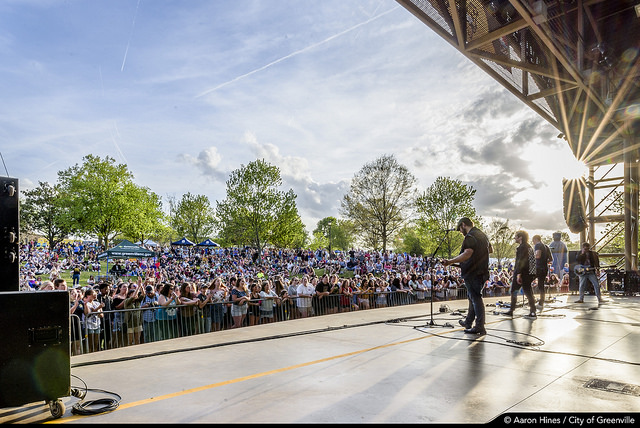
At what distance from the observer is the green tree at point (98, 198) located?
120 feet

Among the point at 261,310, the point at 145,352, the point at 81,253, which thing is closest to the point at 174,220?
the point at 81,253

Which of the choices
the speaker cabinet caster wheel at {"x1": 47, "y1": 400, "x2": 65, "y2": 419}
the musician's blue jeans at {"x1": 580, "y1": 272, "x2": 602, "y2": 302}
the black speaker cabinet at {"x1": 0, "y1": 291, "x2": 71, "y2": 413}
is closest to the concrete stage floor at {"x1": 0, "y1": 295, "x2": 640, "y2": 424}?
the speaker cabinet caster wheel at {"x1": 47, "y1": 400, "x2": 65, "y2": 419}

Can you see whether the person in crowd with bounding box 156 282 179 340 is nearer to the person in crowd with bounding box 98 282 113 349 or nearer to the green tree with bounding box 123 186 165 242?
the person in crowd with bounding box 98 282 113 349

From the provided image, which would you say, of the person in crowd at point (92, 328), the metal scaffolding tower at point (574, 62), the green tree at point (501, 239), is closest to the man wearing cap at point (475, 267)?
the metal scaffolding tower at point (574, 62)

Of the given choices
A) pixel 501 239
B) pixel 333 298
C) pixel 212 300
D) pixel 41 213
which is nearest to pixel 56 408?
pixel 212 300

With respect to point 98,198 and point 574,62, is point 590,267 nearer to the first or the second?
point 574,62

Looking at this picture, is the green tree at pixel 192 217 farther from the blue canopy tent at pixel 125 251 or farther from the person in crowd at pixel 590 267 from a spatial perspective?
the person in crowd at pixel 590 267

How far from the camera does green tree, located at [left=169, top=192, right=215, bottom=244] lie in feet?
186

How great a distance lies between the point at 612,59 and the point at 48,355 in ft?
48.7

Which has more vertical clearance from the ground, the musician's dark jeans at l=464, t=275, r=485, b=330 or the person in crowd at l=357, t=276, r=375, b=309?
the musician's dark jeans at l=464, t=275, r=485, b=330

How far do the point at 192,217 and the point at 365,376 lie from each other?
184 ft

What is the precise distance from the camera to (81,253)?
35.1 m

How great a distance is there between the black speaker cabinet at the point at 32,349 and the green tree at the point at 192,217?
54283mm

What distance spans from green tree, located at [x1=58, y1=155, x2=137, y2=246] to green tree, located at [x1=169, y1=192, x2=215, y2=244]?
57.8ft
